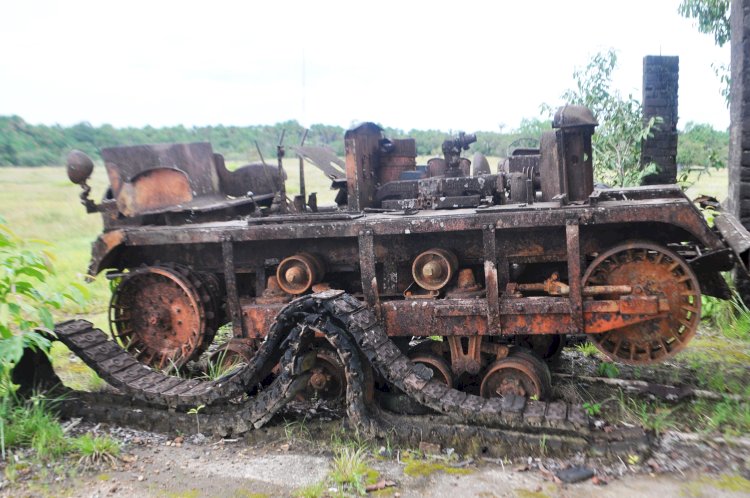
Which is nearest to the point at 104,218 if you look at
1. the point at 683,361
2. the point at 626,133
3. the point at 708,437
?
the point at 708,437

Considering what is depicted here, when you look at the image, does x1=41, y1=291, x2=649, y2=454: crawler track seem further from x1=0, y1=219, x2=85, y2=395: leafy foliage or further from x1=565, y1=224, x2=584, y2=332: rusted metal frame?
x1=565, y1=224, x2=584, y2=332: rusted metal frame

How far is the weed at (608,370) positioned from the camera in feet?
19.4

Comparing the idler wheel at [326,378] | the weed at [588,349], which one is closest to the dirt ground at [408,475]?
the idler wheel at [326,378]

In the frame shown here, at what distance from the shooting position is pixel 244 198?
6832mm

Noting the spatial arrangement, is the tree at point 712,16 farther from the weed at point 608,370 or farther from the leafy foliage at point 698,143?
the weed at point 608,370

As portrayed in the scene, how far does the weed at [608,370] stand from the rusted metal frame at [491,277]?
1.65m

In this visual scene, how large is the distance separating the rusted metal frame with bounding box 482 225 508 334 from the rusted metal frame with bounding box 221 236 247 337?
2.22 metres

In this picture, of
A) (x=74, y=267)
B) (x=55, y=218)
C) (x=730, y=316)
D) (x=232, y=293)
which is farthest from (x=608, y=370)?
(x=55, y=218)

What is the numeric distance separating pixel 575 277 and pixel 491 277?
63cm

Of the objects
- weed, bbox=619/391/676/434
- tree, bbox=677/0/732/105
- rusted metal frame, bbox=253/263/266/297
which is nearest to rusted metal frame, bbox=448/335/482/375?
weed, bbox=619/391/676/434

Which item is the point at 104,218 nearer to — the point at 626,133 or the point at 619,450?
the point at 619,450

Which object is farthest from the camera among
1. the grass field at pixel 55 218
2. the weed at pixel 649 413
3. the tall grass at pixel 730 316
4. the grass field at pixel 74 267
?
the grass field at pixel 55 218

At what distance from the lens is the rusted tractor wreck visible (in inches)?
187

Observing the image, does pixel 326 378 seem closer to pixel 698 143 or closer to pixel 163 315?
pixel 163 315
